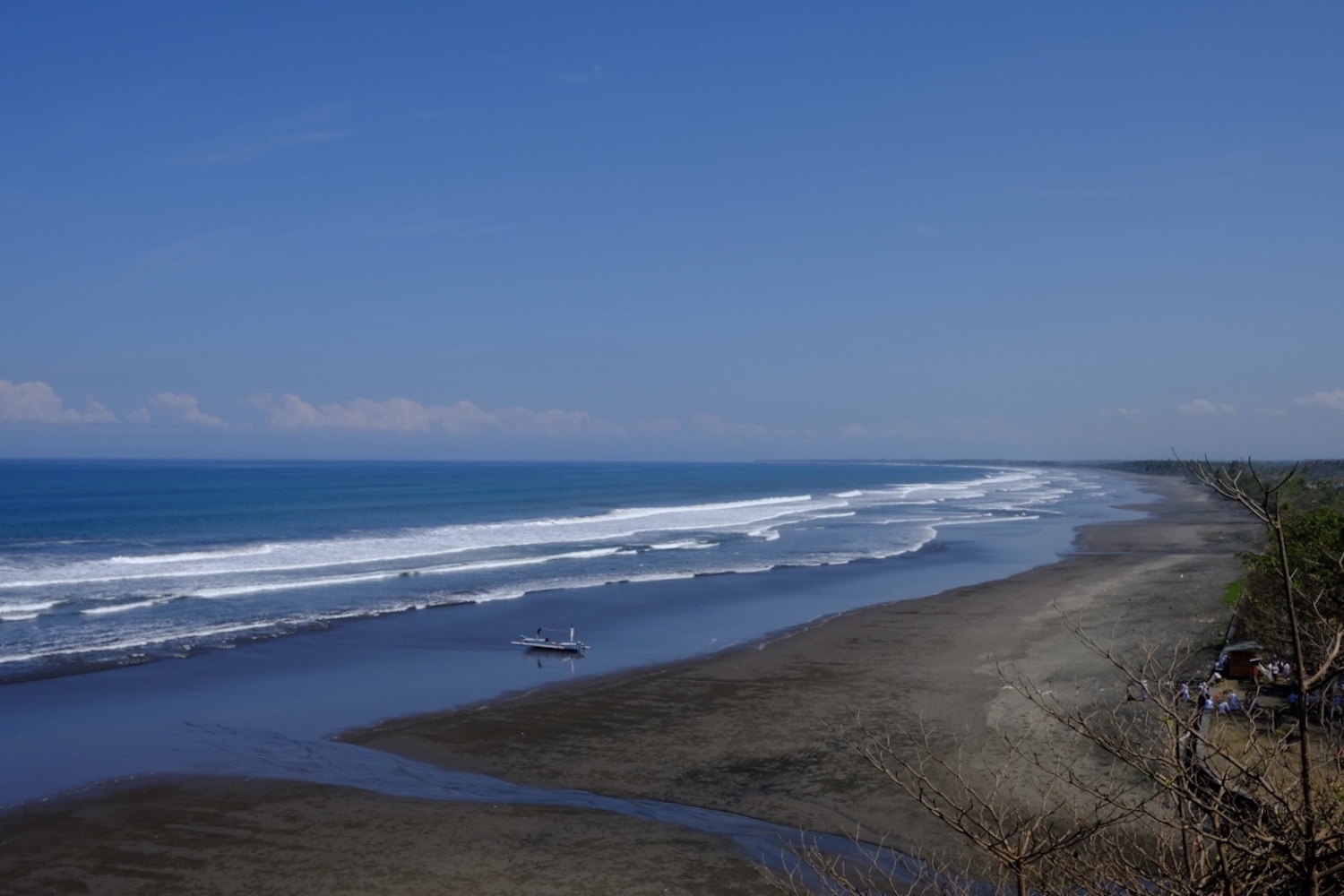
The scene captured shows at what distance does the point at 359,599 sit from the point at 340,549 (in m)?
14.4

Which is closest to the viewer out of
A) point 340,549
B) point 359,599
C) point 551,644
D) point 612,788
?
point 612,788

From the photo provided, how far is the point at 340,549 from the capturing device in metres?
44.1

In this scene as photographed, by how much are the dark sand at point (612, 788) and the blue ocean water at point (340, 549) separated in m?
9.85

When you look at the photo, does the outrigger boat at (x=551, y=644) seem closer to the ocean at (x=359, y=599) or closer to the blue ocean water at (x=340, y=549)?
the ocean at (x=359, y=599)

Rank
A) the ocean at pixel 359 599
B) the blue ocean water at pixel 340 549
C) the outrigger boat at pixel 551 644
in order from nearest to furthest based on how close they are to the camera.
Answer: the ocean at pixel 359 599 → the outrigger boat at pixel 551 644 → the blue ocean water at pixel 340 549

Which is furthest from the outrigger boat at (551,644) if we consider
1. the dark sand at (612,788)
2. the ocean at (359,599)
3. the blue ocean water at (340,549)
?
the blue ocean water at (340,549)

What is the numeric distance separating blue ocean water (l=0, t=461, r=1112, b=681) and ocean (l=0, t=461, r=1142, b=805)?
182mm

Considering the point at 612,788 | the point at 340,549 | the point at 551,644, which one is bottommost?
the point at 612,788

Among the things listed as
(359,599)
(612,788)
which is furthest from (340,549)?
(612,788)

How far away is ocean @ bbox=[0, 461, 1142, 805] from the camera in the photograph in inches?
693

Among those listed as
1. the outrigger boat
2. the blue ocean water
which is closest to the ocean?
the blue ocean water

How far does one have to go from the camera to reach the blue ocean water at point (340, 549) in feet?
86.5

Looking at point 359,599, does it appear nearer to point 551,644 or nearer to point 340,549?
point 551,644

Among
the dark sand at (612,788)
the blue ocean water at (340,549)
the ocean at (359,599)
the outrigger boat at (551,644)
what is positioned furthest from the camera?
the blue ocean water at (340,549)
